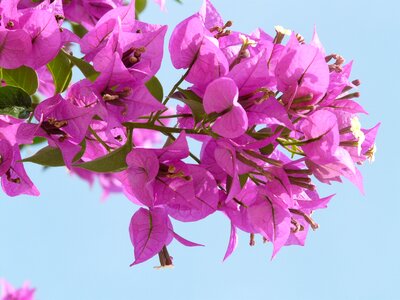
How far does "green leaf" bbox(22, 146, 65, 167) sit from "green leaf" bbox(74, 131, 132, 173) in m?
0.06

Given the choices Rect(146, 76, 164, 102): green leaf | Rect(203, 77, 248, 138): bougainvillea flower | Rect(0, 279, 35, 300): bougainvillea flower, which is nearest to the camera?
Rect(203, 77, 248, 138): bougainvillea flower

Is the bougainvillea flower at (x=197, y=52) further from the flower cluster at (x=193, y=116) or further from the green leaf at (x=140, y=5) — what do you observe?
the green leaf at (x=140, y=5)

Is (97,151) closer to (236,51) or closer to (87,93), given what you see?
(87,93)

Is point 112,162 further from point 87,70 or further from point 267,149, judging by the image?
point 267,149

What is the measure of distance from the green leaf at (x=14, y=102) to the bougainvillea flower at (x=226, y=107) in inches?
11.7

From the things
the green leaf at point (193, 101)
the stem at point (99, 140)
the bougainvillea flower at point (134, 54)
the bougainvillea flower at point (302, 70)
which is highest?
the bougainvillea flower at point (302, 70)

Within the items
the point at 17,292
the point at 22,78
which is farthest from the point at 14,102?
the point at 17,292

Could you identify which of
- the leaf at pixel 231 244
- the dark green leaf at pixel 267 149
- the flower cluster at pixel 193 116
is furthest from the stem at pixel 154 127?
the leaf at pixel 231 244

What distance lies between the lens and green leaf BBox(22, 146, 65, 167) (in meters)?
1.01

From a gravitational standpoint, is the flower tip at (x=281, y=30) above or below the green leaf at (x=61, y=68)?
above

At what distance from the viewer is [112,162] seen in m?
0.98

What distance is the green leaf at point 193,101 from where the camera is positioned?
0.97 metres

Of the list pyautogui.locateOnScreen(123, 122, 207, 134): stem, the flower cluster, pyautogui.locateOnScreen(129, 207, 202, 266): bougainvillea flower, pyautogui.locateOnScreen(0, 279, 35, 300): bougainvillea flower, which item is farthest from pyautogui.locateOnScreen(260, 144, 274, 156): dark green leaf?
pyautogui.locateOnScreen(0, 279, 35, 300): bougainvillea flower

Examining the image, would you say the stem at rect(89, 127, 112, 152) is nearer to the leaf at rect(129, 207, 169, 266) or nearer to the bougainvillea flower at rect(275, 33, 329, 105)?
the leaf at rect(129, 207, 169, 266)
